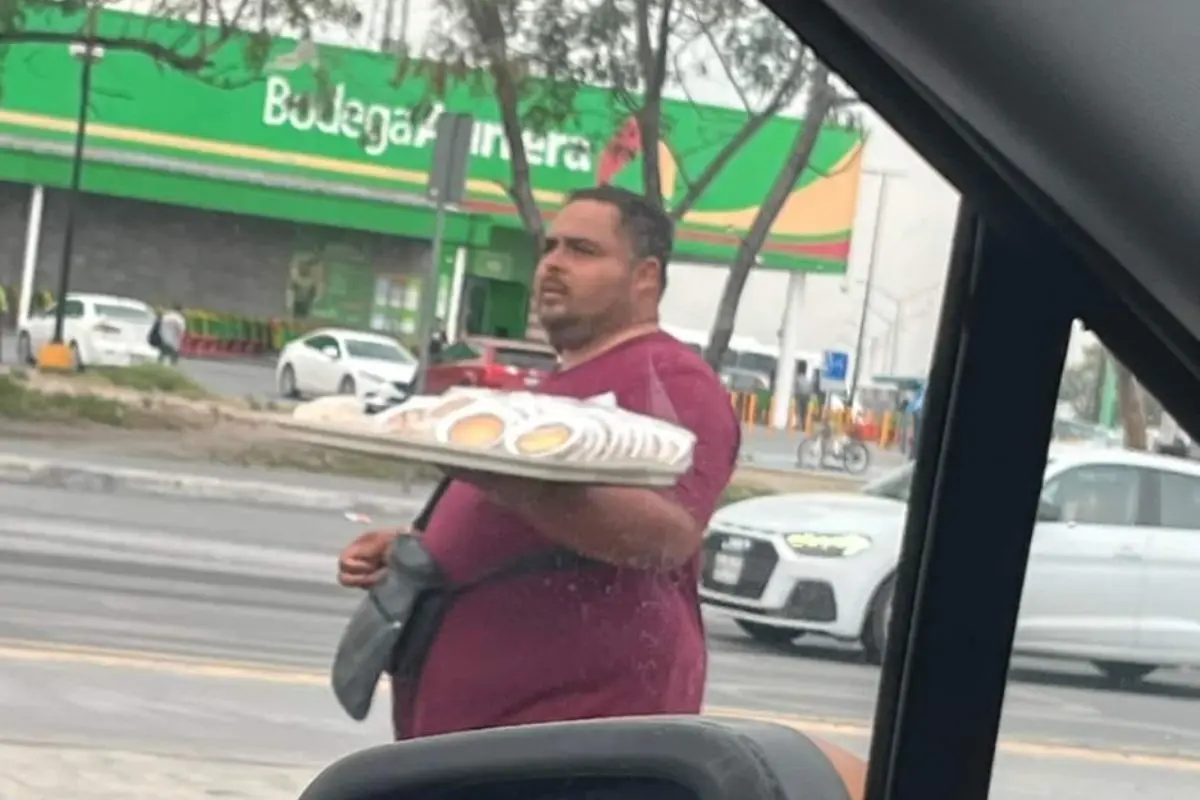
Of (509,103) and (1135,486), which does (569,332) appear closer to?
(509,103)

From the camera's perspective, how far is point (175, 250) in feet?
7.28

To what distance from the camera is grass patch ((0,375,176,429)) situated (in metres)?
2.39

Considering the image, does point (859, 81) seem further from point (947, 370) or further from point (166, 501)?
point (166, 501)

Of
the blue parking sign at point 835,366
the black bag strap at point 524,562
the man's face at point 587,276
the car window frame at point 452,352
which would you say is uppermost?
the man's face at point 587,276

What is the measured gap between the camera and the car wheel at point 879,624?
160 centimetres

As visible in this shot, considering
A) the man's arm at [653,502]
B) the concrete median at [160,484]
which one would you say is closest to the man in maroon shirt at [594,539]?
the man's arm at [653,502]

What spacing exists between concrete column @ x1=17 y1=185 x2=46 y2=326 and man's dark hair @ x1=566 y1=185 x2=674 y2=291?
0.61 metres

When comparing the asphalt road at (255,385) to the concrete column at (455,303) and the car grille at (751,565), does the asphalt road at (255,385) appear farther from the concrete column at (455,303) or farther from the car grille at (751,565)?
the concrete column at (455,303)

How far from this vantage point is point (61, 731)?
2883 millimetres

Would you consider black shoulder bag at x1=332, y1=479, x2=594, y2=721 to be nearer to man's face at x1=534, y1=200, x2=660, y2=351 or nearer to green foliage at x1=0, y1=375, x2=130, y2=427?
man's face at x1=534, y1=200, x2=660, y2=351

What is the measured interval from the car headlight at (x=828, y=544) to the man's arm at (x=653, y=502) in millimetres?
139

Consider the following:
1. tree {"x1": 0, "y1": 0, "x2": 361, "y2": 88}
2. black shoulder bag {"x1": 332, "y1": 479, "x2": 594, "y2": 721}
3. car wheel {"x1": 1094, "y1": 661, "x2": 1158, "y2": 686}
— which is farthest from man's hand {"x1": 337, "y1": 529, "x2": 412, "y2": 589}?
car wheel {"x1": 1094, "y1": 661, "x2": 1158, "y2": 686}

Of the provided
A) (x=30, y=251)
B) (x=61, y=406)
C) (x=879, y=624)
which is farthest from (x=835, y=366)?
(x=61, y=406)

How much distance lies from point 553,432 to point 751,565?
12.1 inches
